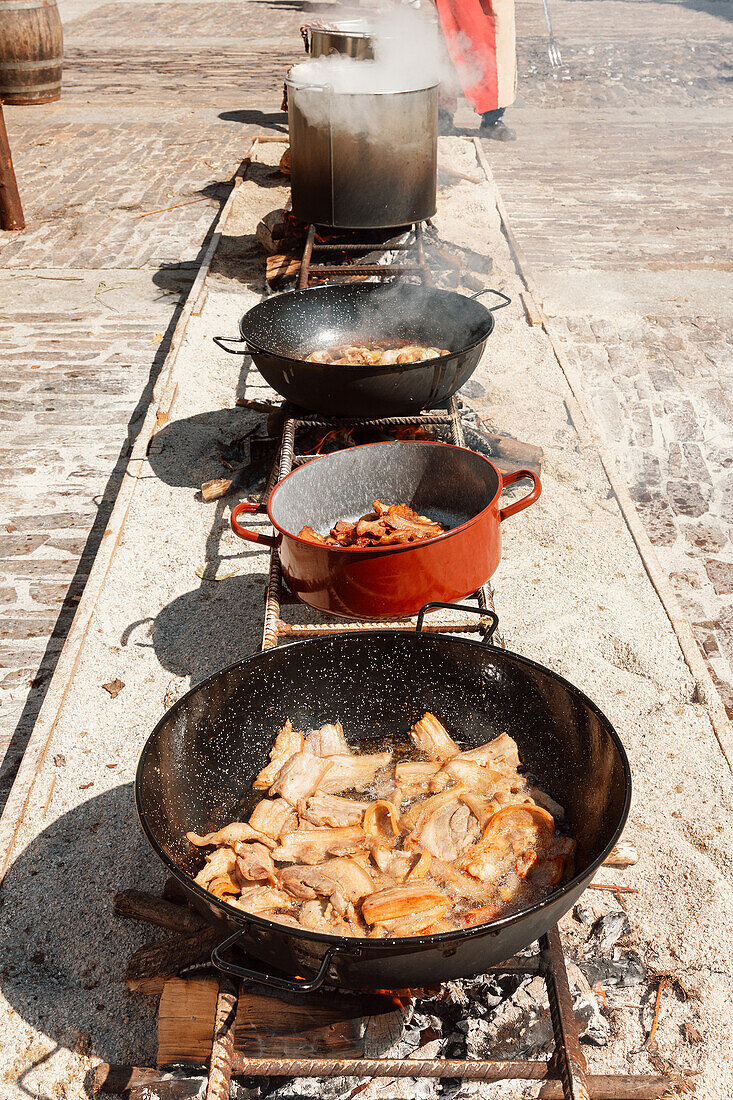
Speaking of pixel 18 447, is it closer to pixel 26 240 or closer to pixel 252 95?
pixel 26 240

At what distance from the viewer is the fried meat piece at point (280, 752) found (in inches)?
111

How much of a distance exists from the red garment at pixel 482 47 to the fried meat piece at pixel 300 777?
1216cm

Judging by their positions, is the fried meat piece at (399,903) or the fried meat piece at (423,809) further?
the fried meat piece at (423,809)

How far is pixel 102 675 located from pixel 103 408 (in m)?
2.98

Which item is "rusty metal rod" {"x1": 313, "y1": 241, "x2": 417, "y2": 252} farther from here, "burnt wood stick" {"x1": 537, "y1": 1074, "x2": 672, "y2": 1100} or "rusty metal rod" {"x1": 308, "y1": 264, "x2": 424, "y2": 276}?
"burnt wood stick" {"x1": 537, "y1": 1074, "x2": 672, "y2": 1100}

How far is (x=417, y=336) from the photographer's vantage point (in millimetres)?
5262

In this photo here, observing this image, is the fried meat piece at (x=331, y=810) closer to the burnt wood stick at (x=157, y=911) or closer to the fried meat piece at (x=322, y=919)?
the fried meat piece at (x=322, y=919)

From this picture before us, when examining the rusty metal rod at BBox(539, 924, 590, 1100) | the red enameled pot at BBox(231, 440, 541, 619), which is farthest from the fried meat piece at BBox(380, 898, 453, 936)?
the red enameled pot at BBox(231, 440, 541, 619)

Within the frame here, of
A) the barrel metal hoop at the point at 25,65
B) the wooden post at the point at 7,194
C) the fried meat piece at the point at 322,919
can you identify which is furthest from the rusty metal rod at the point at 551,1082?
the barrel metal hoop at the point at 25,65

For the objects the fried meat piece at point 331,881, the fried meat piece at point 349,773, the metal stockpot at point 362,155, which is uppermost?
the metal stockpot at point 362,155

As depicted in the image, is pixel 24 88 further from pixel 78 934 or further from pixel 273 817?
pixel 273 817

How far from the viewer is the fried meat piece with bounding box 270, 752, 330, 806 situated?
273 centimetres

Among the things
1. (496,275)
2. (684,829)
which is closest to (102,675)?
(684,829)

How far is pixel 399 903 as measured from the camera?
2266 millimetres
